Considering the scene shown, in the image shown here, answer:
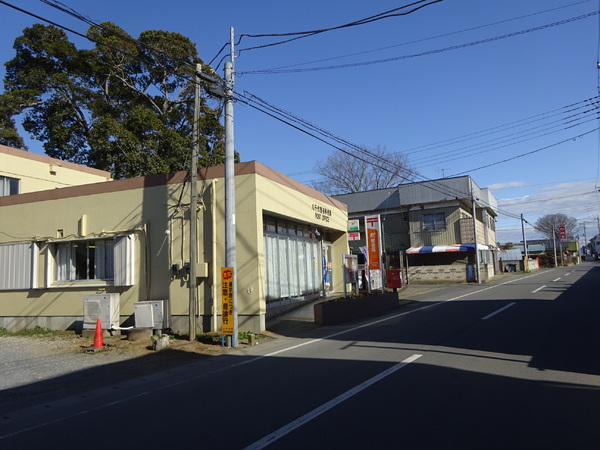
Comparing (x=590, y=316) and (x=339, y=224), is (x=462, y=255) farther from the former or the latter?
(x=590, y=316)

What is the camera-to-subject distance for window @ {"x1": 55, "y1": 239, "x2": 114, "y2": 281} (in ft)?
51.2

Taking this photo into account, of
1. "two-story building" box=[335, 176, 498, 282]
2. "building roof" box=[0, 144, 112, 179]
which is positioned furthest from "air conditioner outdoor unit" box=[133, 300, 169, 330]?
"two-story building" box=[335, 176, 498, 282]

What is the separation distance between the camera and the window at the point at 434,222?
39125 millimetres

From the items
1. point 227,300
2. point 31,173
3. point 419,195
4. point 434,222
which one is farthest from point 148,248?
point 434,222

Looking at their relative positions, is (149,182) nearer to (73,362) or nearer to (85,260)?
(85,260)

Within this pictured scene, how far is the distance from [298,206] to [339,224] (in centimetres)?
506

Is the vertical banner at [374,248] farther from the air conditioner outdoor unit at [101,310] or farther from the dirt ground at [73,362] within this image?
the air conditioner outdoor unit at [101,310]

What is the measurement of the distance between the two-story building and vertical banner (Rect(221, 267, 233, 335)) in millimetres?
24782

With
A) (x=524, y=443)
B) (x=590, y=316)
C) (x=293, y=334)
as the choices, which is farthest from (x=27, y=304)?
(x=590, y=316)

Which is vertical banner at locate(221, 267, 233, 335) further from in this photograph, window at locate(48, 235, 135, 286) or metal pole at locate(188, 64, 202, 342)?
window at locate(48, 235, 135, 286)

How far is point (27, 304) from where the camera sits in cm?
1636

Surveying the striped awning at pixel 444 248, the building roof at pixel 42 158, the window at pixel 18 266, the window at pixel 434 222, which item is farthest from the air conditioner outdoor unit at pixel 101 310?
the window at pixel 434 222

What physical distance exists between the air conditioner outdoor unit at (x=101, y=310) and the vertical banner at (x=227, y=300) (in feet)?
13.9

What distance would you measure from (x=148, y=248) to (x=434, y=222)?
29768mm
